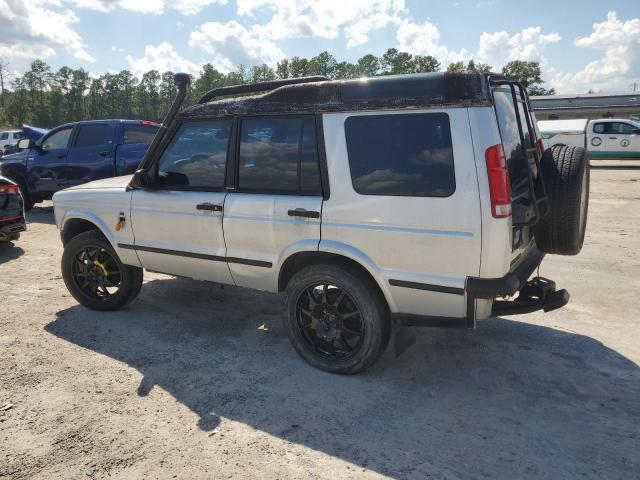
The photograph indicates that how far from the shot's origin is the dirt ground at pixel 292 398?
8.68 feet

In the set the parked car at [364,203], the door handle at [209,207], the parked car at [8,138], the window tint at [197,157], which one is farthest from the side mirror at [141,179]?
the parked car at [8,138]

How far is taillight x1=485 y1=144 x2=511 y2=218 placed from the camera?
282cm

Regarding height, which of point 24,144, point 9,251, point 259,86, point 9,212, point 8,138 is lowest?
point 9,251

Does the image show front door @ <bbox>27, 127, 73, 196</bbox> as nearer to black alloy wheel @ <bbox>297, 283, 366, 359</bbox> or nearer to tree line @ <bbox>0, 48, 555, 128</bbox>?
black alloy wheel @ <bbox>297, 283, 366, 359</bbox>

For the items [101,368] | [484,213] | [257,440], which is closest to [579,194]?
[484,213]

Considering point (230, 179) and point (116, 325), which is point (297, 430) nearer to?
point (230, 179)

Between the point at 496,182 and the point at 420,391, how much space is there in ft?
4.93

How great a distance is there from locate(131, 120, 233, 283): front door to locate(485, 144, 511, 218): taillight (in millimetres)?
2021

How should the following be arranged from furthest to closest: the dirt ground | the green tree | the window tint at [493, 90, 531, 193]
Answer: the green tree
the window tint at [493, 90, 531, 193]
the dirt ground

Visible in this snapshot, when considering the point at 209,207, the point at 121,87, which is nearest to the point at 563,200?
the point at 209,207

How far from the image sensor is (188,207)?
4027mm

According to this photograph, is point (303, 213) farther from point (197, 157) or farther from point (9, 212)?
point (9, 212)

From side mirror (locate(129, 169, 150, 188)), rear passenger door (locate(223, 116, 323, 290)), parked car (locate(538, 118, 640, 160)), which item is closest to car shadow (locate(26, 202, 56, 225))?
side mirror (locate(129, 169, 150, 188))

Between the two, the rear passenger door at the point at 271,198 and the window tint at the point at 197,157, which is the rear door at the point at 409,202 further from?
the window tint at the point at 197,157
